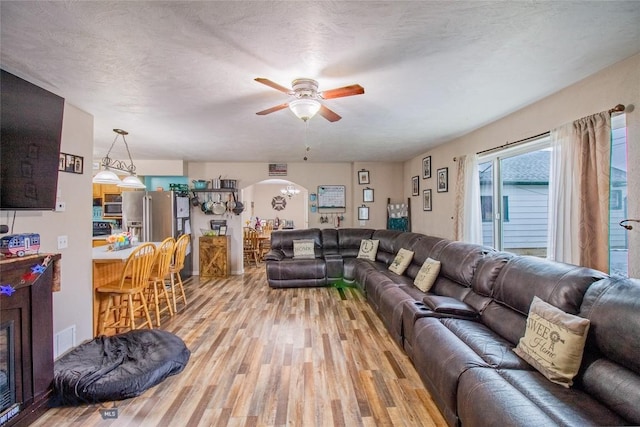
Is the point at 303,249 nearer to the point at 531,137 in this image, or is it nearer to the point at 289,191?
the point at 531,137

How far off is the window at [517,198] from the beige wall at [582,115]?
8.3 inches

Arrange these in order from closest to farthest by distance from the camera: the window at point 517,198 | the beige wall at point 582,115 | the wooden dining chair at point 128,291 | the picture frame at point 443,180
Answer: the beige wall at point 582,115
the wooden dining chair at point 128,291
the window at point 517,198
the picture frame at point 443,180

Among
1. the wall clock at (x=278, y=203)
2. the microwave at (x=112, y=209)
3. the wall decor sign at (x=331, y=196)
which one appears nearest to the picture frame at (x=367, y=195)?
the wall decor sign at (x=331, y=196)

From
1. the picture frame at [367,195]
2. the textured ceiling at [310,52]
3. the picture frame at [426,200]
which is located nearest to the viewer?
the textured ceiling at [310,52]

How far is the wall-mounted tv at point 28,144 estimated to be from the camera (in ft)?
6.43

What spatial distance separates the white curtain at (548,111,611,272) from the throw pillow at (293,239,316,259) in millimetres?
3703

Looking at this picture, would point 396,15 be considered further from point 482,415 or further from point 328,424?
point 328,424

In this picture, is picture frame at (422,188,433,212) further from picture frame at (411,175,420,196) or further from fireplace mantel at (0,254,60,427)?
fireplace mantel at (0,254,60,427)

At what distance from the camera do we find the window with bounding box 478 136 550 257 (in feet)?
10.5

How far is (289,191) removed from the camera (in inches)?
368

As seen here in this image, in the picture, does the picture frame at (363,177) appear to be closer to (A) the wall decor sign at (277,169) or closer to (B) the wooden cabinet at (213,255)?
(A) the wall decor sign at (277,169)

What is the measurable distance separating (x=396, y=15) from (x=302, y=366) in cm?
261

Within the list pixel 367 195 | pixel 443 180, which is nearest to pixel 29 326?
Result: pixel 443 180

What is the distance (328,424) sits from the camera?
180cm
